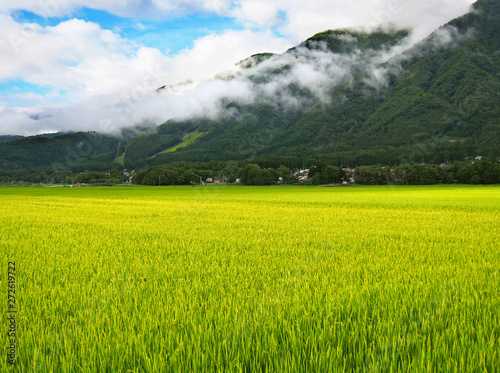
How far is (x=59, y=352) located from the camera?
2.60m

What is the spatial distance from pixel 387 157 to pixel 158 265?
194851mm

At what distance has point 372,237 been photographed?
9453mm

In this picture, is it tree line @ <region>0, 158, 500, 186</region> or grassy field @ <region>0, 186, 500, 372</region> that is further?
tree line @ <region>0, 158, 500, 186</region>

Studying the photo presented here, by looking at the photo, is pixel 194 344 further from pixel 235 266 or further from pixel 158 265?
pixel 158 265

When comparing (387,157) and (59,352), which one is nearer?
(59,352)

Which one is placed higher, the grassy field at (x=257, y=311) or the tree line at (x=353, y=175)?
the tree line at (x=353, y=175)

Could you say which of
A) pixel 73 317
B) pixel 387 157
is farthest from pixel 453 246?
pixel 387 157

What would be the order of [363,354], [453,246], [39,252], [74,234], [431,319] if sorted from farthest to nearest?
[74,234] → [453,246] → [39,252] → [431,319] → [363,354]

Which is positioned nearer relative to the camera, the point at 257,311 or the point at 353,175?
the point at 257,311

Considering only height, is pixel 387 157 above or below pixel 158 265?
above

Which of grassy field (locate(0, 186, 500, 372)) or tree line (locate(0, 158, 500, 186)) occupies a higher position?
tree line (locate(0, 158, 500, 186))

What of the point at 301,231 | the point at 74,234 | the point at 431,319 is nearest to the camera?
the point at 431,319

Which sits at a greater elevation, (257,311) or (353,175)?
(353,175)

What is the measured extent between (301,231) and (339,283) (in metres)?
6.23
